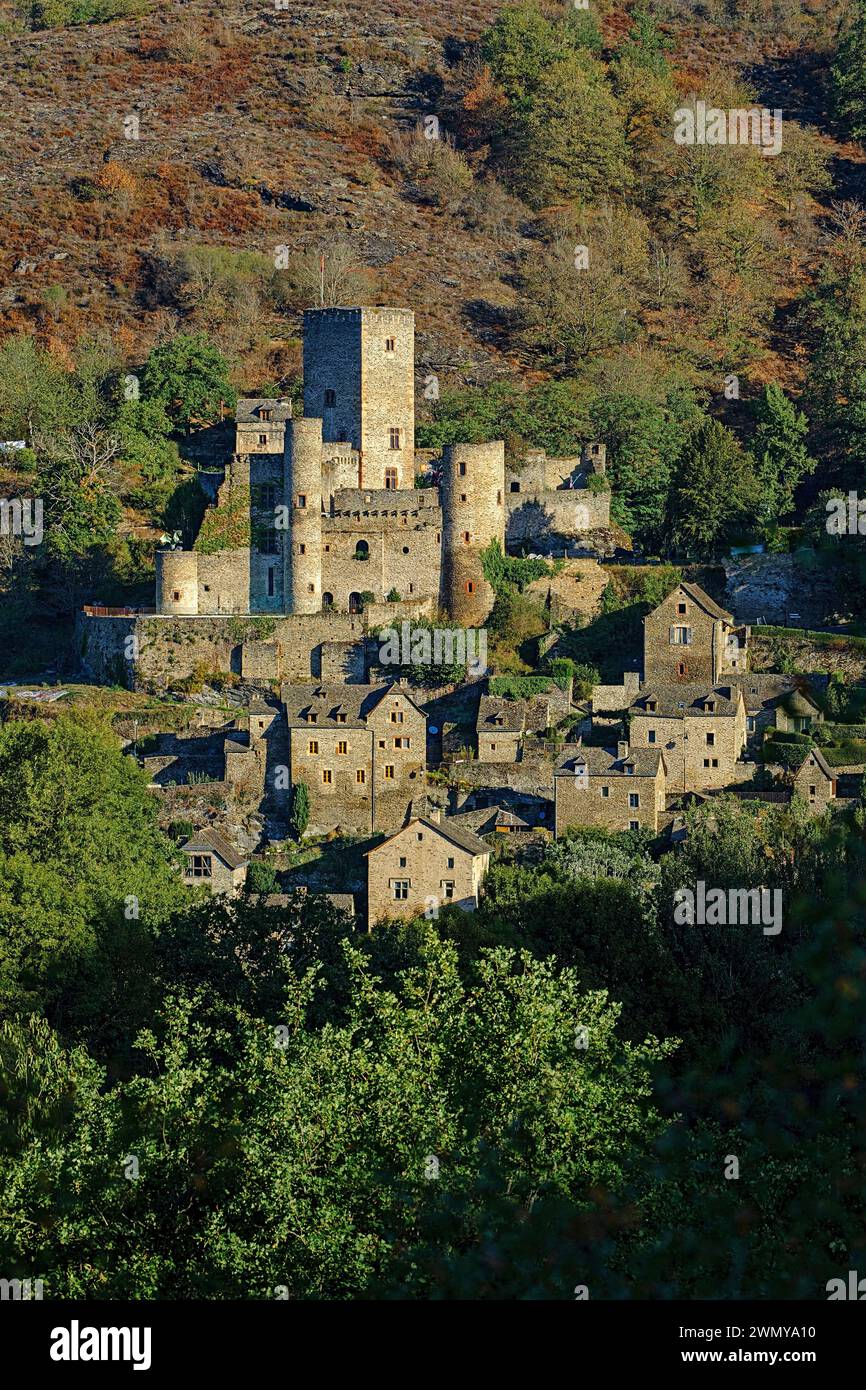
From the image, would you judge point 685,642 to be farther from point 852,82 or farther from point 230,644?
point 852,82

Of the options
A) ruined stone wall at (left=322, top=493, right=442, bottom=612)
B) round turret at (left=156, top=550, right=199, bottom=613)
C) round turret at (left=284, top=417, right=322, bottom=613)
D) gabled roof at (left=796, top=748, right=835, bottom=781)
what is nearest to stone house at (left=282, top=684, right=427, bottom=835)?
round turret at (left=284, top=417, right=322, bottom=613)

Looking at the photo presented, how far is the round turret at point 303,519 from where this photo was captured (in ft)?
184

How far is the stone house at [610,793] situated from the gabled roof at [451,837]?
6.63ft

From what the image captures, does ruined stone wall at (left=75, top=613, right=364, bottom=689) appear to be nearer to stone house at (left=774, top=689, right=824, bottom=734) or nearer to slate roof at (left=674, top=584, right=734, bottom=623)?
slate roof at (left=674, top=584, right=734, bottom=623)

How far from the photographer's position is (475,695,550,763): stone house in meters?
52.6

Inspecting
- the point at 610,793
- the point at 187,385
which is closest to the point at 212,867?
the point at 610,793

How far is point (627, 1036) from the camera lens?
38.9m

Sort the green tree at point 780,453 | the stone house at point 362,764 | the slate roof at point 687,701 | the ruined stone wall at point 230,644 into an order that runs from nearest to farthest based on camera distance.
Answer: the slate roof at point 687,701 < the stone house at point 362,764 < the ruined stone wall at point 230,644 < the green tree at point 780,453

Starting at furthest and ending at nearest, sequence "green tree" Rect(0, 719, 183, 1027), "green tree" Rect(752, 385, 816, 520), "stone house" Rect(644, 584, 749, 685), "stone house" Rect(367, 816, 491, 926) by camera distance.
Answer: "green tree" Rect(752, 385, 816, 520) < "stone house" Rect(644, 584, 749, 685) < "stone house" Rect(367, 816, 491, 926) < "green tree" Rect(0, 719, 183, 1027)

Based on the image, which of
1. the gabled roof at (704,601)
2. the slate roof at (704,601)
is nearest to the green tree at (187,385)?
the gabled roof at (704,601)

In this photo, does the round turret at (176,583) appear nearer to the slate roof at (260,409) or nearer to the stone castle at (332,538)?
the stone castle at (332,538)

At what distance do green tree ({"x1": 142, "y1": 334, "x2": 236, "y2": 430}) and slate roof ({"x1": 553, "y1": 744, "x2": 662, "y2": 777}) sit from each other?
68.4ft

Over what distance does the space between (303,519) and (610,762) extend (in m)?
10.2

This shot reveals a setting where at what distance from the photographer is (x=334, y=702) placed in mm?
52750
